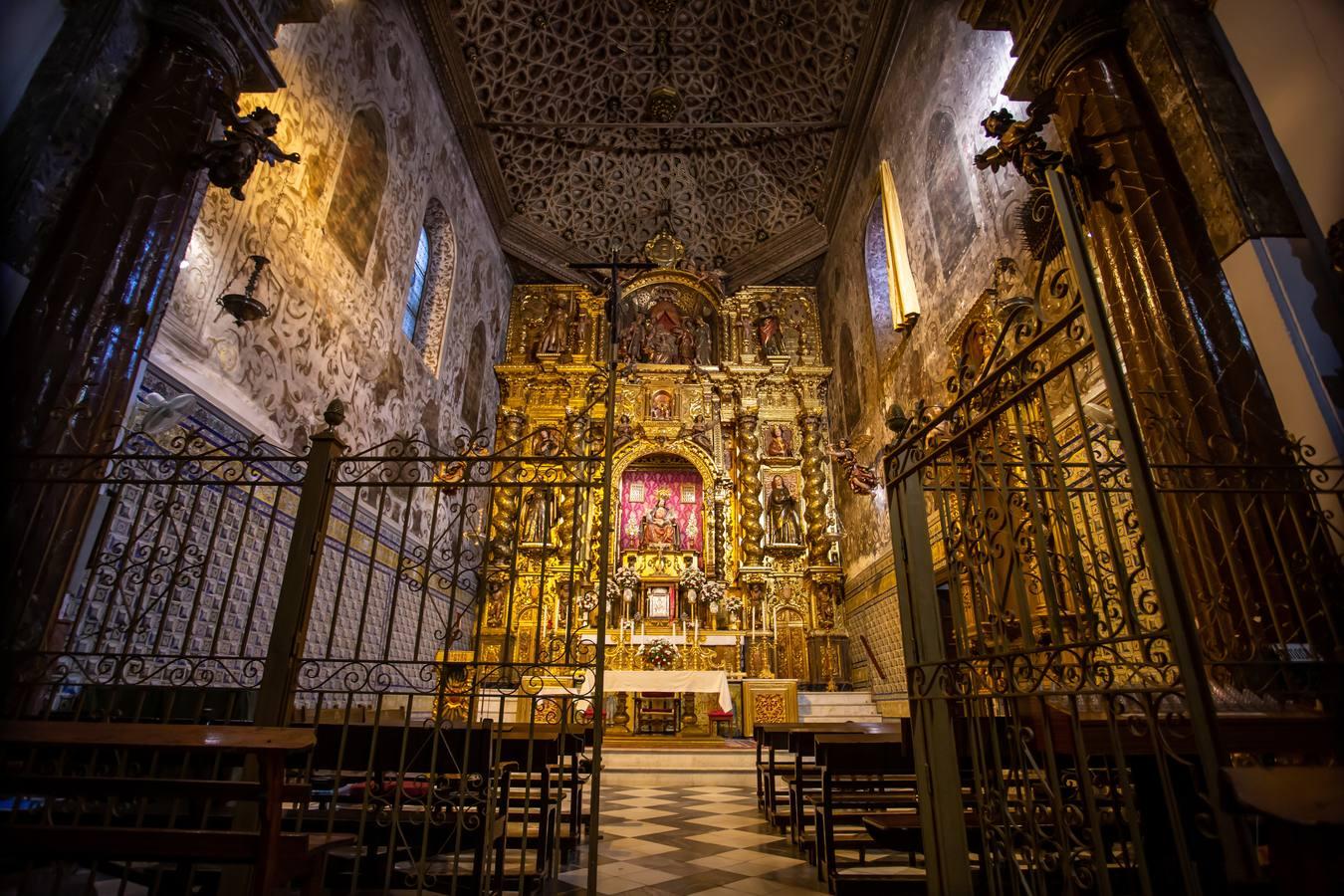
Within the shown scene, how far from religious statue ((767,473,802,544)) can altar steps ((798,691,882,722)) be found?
3450mm

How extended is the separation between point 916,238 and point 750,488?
637 centimetres

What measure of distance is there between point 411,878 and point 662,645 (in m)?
7.40

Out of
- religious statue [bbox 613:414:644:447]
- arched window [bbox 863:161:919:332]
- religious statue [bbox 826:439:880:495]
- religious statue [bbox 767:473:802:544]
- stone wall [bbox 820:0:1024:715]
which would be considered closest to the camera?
stone wall [bbox 820:0:1024:715]

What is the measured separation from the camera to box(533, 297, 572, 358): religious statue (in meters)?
15.9

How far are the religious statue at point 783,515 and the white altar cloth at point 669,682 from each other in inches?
Answer: 214

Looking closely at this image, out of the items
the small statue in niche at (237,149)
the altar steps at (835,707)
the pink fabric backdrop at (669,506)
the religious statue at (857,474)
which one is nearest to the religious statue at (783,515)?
the pink fabric backdrop at (669,506)

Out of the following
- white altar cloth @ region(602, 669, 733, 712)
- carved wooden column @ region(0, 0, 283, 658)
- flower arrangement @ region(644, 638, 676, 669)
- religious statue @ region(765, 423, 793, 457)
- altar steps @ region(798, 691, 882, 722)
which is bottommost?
altar steps @ region(798, 691, 882, 722)

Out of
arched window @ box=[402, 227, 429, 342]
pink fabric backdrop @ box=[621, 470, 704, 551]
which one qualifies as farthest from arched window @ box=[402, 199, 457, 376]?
pink fabric backdrop @ box=[621, 470, 704, 551]

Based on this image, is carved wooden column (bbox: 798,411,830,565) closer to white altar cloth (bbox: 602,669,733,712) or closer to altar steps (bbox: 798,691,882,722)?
altar steps (bbox: 798,691,882,722)

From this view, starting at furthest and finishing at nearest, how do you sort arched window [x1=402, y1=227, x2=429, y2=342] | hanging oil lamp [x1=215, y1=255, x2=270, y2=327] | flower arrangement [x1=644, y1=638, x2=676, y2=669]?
flower arrangement [x1=644, y1=638, x2=676, y2=669] → arched window [x1=402, y1=227, x2=429, y2=342] → hanging oil lamp [x1=215, y1=255, x2=270, y2=327]

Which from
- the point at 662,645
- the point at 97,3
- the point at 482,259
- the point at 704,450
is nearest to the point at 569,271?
the point at 482,259

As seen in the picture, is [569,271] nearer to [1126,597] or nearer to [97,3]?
[97,3]

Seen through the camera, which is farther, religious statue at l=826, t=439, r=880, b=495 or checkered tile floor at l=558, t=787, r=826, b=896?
religious statue at l=826, t=439, r=880, b=495

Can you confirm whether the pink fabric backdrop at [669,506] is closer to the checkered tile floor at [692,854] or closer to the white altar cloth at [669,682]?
the white altar cloth at [669,682]
